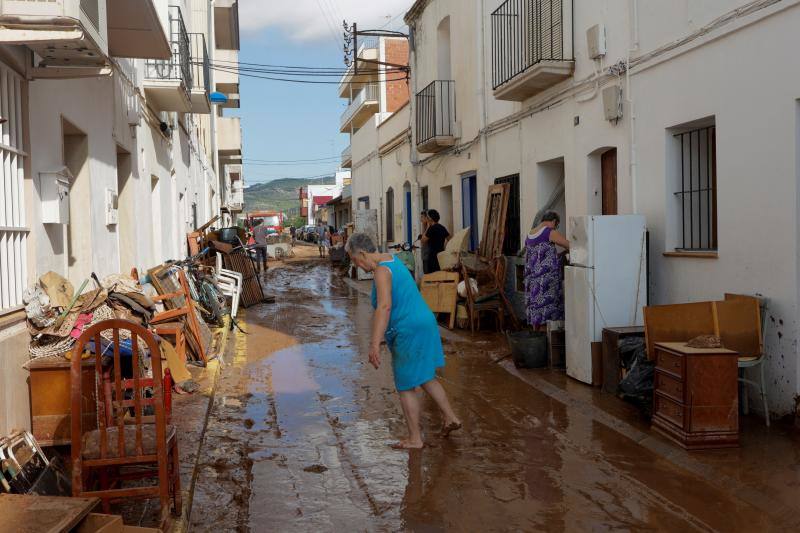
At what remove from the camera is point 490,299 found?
11.6 meters

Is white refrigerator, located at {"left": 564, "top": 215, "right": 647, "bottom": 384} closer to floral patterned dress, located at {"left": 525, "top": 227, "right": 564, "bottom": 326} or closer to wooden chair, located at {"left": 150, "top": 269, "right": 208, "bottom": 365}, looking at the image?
floral patterned dress, located at {"left": 525, "top": 227, "right": 564, "bottom": 326}

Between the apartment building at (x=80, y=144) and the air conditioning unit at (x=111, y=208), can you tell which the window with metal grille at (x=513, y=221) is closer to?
the apartment building at (x=80, y=144)

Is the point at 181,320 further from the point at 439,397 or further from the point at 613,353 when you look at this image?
the point at 613,353

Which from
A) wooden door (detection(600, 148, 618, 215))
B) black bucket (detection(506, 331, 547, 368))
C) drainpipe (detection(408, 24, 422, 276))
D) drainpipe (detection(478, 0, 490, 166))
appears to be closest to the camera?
black bucket (detection(506, 331, 547, 368))

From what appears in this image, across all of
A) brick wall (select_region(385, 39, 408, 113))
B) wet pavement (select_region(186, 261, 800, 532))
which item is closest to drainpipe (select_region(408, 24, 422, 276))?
brick wall (select_region(385, 39, 408, 113))

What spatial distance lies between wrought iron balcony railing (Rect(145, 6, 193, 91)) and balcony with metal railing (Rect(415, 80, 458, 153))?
16.5ft

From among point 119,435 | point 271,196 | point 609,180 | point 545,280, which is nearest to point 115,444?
point 119,435

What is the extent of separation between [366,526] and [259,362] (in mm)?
5507

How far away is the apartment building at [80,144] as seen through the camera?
5.18 m

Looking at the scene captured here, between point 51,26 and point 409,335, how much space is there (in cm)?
330

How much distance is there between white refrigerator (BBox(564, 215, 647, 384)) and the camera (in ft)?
24.9

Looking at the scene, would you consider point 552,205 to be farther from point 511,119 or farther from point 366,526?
point 366,526

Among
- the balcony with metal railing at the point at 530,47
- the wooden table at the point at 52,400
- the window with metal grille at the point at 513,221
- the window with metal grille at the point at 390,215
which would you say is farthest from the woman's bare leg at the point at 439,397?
the window with metal grille at the point at 390,215

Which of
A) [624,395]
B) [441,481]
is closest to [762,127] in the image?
[624,395]
